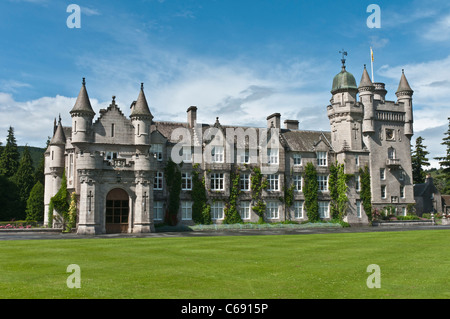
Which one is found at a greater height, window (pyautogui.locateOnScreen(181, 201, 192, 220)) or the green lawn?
window (pyautogui.locateOnScreen(181, 201, 192, 220))

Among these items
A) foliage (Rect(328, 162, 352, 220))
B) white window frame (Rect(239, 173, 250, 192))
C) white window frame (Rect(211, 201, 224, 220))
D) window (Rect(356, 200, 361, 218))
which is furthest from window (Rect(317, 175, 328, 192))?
white window frame (Rect(211, 201, 224, 220))

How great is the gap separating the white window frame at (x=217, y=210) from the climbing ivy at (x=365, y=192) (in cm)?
1775

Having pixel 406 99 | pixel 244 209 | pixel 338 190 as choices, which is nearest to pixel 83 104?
pixel 244 209

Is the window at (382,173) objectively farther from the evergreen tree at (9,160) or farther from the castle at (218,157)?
the evergreen tree at (9,160)

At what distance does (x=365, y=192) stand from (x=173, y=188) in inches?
942

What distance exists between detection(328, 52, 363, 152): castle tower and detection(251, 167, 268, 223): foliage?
36.2 feet

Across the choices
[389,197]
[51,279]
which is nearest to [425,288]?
[51,279]

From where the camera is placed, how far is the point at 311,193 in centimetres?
5216

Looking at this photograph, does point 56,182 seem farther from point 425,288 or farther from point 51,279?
point 425,288

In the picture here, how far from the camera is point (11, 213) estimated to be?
64.1 meters

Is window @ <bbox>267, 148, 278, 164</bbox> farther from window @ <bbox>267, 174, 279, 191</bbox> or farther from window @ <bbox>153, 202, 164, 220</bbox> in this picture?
window @ <bbox>153, 202, 164, 220</bbox>

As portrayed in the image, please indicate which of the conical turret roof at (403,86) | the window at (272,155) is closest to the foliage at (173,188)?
the window at (272,155)

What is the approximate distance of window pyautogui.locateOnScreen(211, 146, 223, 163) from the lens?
49.0 metres
